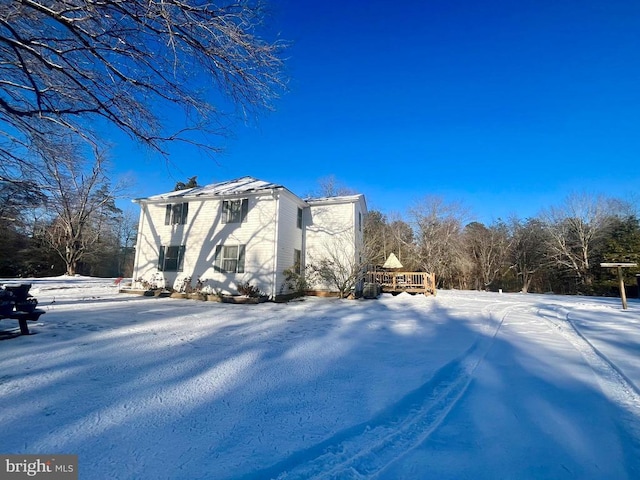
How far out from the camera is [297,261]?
1452 centimetres

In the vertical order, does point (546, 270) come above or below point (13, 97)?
below

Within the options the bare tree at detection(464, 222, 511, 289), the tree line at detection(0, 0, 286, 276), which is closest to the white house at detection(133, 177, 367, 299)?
the tree line at detection(0, 0, 286, 276)

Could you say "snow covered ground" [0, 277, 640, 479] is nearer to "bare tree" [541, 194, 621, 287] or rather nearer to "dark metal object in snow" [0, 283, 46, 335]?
"dark metal object in snow" [0, 283, 46, 335]

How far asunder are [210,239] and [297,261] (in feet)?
13.5

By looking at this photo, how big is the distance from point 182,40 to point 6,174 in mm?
5619

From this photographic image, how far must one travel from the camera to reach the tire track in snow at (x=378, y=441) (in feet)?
6.33

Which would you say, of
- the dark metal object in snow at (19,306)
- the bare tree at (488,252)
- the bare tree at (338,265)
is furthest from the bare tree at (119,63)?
the bare tree at (488,252)

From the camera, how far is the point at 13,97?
17.0 ft

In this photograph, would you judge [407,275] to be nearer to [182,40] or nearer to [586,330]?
[586,330]

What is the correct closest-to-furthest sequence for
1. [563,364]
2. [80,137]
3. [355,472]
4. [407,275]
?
[355,472] < [563,364] < [80,137] < [407,275]

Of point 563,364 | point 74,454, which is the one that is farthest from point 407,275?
point 74,454

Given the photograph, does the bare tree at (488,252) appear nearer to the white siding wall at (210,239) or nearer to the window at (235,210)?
the white siding wall at (210,239)

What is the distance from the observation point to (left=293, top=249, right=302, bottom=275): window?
14.0 meters

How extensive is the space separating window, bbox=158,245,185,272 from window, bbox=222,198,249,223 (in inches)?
103
